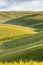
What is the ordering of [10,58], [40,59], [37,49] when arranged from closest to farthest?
[40,59] < [10,58] < [37,49]

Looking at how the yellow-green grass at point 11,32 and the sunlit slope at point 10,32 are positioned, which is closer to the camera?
the sunlit slope at point 10,32

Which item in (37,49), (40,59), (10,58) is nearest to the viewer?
(40,59)

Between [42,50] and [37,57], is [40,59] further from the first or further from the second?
[42,50]

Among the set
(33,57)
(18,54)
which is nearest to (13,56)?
(18,54)

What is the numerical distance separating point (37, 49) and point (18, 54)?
1.83m

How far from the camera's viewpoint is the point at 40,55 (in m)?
20.7

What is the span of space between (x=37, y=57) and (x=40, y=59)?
62cm

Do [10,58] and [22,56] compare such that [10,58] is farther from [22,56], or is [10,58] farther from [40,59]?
[40,59]

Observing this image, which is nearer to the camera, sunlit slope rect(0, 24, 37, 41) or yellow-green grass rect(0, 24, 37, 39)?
sunlit slope rect(0, 24, 37, 41)

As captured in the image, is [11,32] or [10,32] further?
[10,32]

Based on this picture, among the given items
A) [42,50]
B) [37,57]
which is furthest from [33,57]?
[42,50]

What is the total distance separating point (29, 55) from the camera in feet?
70.1

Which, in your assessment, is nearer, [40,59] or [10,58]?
[40,59]

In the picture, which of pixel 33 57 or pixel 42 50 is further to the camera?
pixel 42 50
